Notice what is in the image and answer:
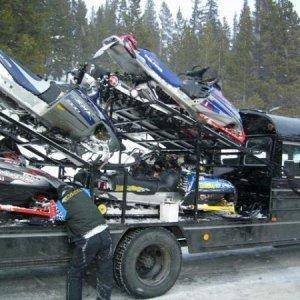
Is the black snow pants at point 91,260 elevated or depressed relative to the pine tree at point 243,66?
depressed

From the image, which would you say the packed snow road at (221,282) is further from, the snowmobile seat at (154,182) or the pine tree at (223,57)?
the pine tree at (223,57)

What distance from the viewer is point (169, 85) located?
702cm

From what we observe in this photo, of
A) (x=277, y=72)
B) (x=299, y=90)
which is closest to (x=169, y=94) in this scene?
(x=299, y=90)

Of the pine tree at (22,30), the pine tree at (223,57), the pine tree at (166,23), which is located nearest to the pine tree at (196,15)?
the pine tree at (166,23)

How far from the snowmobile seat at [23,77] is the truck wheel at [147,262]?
2079mm

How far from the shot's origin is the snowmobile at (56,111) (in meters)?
6.08

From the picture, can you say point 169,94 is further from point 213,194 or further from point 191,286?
point 191,286

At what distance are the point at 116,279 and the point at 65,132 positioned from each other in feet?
6.26

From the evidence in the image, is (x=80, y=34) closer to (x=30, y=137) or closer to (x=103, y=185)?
(x=30, y=137)

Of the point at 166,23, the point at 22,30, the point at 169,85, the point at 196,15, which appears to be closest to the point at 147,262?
the point at 169,85

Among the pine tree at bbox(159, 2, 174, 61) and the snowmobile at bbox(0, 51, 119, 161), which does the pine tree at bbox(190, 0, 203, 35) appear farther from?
the snowmobile at bbox(0, 51, 119, 161)

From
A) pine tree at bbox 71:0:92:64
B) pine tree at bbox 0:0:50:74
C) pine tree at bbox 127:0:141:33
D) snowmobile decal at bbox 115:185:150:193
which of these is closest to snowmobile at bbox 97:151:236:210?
snowmobile decal at bbox 115:185:150:193

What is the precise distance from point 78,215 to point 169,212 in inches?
59.9

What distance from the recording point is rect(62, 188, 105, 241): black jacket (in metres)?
5.77
